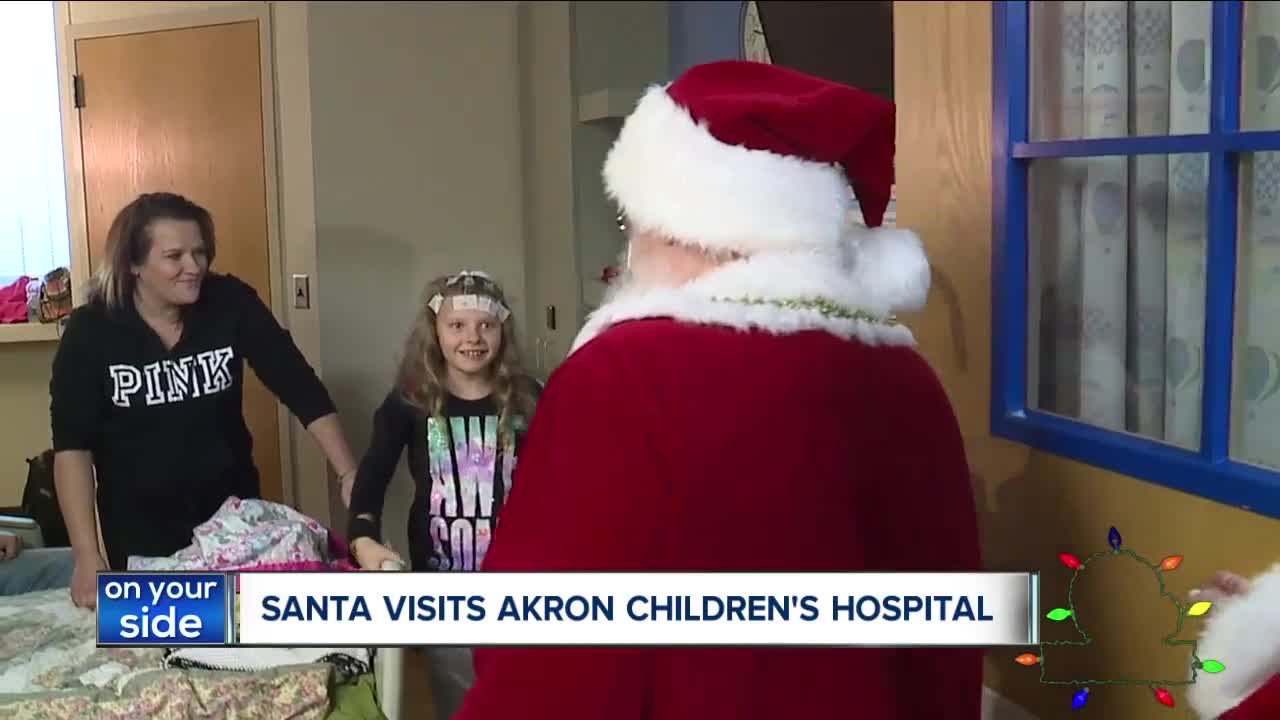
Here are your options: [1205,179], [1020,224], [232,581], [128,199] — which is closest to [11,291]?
[128,199]

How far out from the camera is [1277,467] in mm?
885

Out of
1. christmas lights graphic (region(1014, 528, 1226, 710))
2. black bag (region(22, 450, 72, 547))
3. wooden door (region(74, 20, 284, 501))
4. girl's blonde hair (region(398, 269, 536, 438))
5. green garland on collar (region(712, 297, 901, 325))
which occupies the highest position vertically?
wooden door (region(74, 20, 284, 501))

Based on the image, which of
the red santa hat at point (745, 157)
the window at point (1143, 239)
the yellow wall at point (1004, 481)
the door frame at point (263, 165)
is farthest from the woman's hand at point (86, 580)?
the window at point (1143, 239)

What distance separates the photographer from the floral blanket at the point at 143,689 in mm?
725

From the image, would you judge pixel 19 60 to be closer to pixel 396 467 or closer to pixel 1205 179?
pixel 396 467

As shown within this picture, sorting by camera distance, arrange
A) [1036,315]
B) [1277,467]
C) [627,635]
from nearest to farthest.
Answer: [627,635] < [1277,467] < [1036,315]

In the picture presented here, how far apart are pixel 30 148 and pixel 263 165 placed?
130mm

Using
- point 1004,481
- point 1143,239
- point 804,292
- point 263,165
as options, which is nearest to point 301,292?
point 263,165

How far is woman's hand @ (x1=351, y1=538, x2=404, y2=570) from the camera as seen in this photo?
2.50ft

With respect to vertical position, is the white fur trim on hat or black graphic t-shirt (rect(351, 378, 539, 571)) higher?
the white fur trim on hat

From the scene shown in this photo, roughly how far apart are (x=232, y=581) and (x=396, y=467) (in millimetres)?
120

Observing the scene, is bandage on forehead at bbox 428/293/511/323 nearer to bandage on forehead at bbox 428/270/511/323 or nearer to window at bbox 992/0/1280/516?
bandage on forehead at bbox 428/270/511/323

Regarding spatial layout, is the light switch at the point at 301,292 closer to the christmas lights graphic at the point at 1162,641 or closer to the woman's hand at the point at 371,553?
the woman's hand at the point at 371,553

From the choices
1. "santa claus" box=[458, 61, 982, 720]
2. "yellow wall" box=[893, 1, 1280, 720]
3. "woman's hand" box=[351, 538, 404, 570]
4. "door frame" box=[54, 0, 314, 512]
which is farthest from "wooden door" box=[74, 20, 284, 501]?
"yellow wall" box=[893, 1, 1280, 720]
